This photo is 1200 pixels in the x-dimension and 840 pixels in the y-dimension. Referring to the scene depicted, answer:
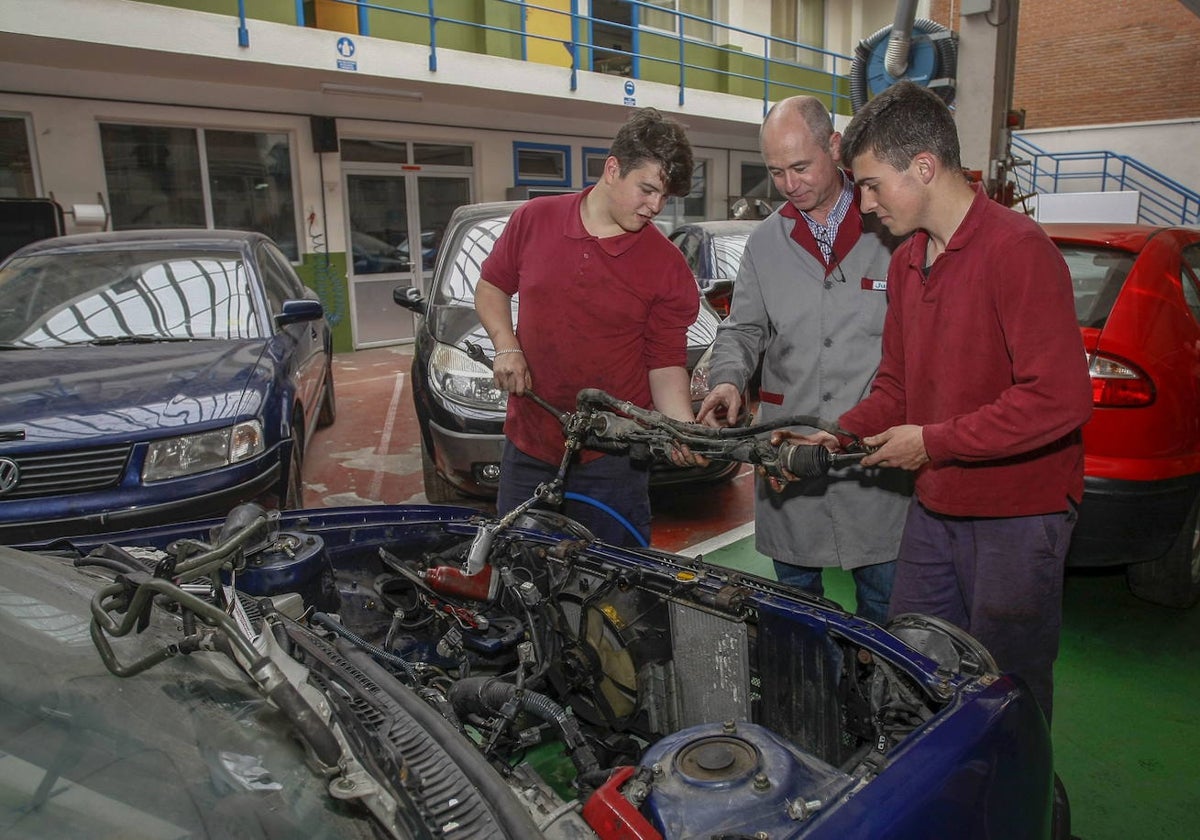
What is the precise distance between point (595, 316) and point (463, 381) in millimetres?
1790

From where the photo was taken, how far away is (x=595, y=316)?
2.64 metres

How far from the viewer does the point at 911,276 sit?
2080 mm

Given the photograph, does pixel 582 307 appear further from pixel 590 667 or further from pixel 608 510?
pixel 590 667

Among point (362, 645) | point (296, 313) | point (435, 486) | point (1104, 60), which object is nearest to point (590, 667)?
point (362, 645)

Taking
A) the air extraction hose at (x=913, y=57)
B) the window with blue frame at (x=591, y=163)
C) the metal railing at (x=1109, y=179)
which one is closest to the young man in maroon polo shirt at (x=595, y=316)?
the air extraction hose at (x=913, y=57)

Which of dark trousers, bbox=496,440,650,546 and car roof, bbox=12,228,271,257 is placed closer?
dark trousers, bbox=496,440,650,546

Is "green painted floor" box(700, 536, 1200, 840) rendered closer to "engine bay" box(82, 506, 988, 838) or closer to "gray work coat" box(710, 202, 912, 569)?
"gray work coat" box(710, 202, 912, 569)

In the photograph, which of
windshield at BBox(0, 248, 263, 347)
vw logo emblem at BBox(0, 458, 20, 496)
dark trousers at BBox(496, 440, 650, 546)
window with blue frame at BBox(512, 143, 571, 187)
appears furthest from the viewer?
window with blue frame at BBox(512, 143, 571, 187)

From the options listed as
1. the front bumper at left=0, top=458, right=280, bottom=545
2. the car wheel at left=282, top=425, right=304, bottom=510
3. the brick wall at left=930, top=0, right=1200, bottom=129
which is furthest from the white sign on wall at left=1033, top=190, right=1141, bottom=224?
the front bumper at left=0, top=458, right=280, bottom=545

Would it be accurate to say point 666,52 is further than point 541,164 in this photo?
Yes

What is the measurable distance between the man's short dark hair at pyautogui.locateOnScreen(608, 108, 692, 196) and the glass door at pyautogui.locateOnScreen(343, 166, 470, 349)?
861 cm

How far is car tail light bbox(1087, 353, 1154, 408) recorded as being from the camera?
2.99 metres

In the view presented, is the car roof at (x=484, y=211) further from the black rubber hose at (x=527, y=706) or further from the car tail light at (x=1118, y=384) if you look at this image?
the black rubber hose at (x=527, y=706)

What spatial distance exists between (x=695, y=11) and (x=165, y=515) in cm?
1400
